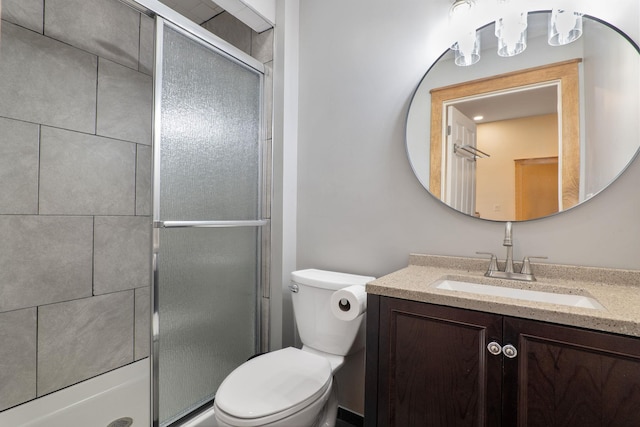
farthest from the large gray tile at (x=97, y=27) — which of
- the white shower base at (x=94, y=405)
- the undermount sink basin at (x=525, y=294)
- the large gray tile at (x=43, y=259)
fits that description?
the undermount sink basin at (x=525, y=294)

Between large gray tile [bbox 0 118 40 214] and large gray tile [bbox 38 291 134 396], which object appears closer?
large gray tile [bbox 0 118 40 214]

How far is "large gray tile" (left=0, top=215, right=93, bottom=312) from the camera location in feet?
5.12

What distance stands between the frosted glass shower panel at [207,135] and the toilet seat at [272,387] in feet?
2.38

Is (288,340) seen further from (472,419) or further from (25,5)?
(25,5)

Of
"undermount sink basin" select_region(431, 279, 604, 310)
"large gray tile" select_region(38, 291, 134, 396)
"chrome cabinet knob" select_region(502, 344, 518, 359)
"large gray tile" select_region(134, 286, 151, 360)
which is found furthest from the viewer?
"large gray tile" select_region(134, 286, 151, 360)

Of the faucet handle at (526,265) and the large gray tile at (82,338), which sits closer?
the faucet handle at (526,265)

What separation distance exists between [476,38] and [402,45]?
0.35m

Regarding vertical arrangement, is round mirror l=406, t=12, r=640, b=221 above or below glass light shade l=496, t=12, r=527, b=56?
below

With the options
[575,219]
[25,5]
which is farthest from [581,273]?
[25,5]

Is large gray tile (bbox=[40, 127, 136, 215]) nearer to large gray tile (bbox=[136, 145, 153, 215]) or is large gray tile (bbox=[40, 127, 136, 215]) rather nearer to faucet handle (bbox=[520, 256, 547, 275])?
large gray tile (bbox=[136, 145, 153, 215])

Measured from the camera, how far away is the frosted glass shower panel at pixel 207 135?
1.39 m

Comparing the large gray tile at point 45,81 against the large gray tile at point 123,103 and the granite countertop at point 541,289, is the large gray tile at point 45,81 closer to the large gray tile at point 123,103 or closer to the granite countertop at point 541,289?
the large gray tile at point 123,103

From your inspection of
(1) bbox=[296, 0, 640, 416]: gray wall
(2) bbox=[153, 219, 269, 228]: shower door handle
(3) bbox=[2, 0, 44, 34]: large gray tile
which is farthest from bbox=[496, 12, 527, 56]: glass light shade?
(3) bbox=[2, 0, 44, 34]: large gray tile

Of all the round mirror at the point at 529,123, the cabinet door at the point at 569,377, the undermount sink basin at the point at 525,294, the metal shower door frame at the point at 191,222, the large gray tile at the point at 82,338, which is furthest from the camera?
the large gray tile at the point at 82,338
